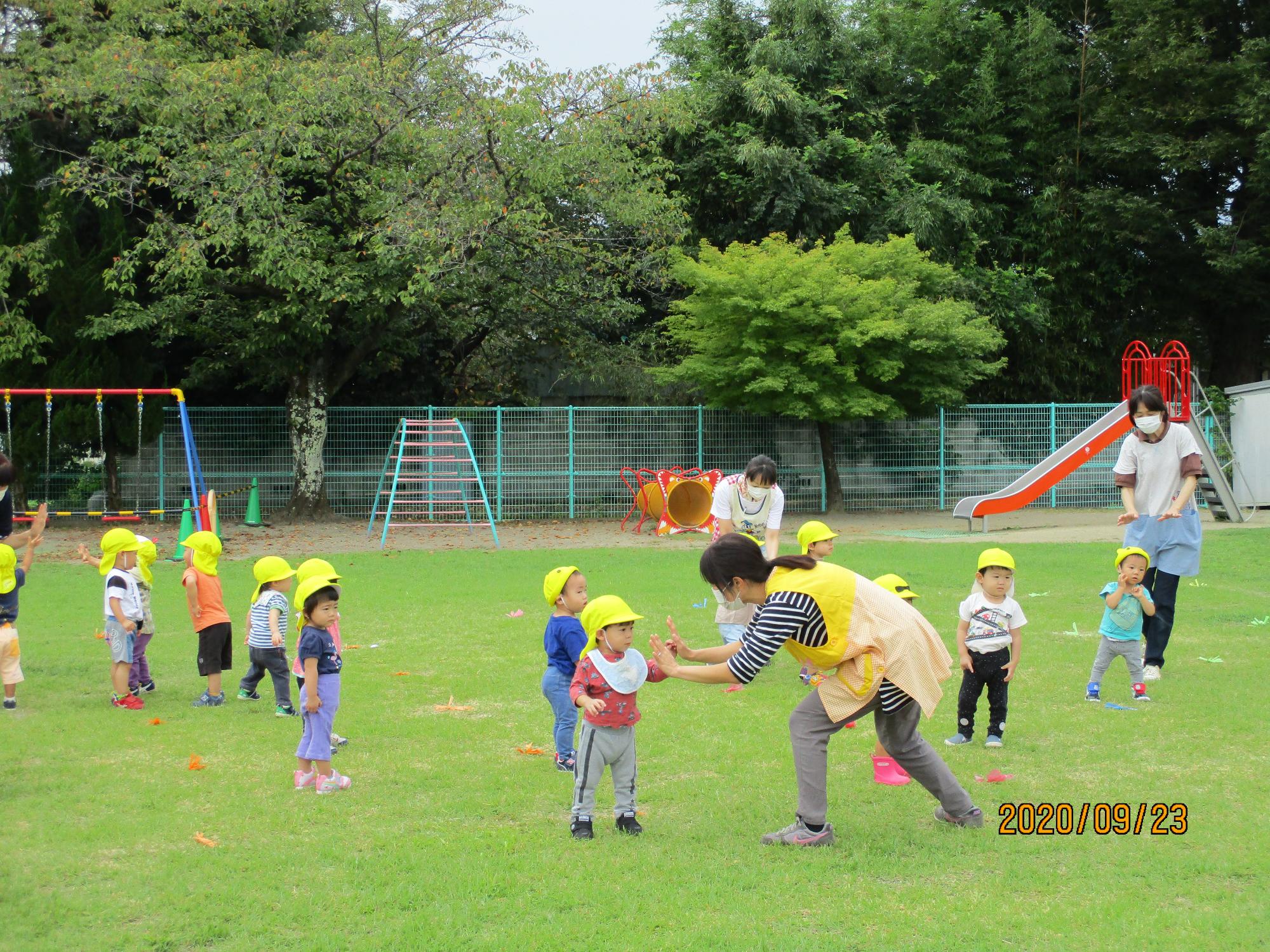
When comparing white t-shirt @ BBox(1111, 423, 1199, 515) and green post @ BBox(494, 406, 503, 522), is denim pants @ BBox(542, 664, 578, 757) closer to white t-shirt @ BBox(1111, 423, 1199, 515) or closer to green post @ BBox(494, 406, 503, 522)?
white t-shirt @ BBox(1111, 423, 1199, 515)

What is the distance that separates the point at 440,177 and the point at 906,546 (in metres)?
9.67

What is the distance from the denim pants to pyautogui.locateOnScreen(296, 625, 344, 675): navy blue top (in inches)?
43.1

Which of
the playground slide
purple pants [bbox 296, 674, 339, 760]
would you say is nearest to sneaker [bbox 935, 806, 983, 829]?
purple pants [bbox 296, 674, 339, 760]

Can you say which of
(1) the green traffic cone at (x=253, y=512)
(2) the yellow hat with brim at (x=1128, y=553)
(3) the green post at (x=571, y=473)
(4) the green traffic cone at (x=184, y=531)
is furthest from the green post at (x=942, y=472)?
(2) the yellow hat with brim at (x=1128, y=553)

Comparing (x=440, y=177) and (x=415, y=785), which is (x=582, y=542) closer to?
(x=440, y=177)

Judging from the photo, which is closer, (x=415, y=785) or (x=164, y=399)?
(x=415, y=785)

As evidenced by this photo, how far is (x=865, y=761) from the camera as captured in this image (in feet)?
20.3

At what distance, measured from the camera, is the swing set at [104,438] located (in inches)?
606

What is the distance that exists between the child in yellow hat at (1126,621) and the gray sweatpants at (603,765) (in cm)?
378

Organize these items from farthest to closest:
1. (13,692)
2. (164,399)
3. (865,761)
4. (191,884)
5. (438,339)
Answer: (438,339), (164,399), (13,692), (865,761), (191,884)

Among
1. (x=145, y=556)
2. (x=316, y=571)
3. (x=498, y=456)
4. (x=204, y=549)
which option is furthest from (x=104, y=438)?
(x=316, y=571)

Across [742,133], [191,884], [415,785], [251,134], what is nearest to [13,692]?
[415,785]

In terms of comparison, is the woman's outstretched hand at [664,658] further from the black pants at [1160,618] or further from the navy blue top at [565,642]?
the black pants at [1160,618]

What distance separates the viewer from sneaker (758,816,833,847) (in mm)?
4812
